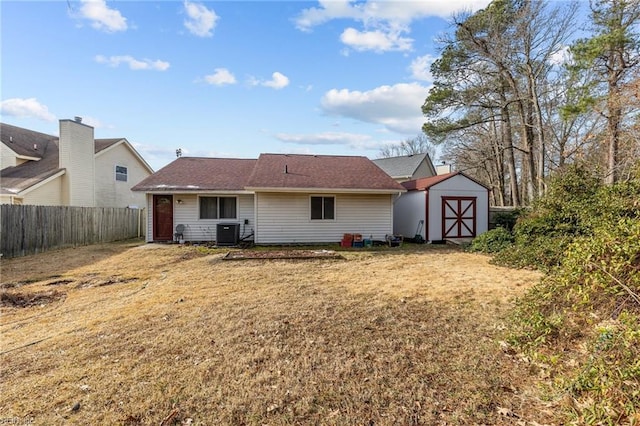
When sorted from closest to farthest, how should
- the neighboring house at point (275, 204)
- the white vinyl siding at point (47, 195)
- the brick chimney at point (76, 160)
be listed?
the neighboring house at point (275, 204) < the white vinyl siding at point (47, 195) < the brick chimney at point (76, 160)

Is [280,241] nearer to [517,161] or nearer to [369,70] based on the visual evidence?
[369,70]

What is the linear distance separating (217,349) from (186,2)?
25.0 ft

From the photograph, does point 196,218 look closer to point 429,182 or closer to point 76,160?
point 76,160

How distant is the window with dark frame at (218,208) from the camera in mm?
13227

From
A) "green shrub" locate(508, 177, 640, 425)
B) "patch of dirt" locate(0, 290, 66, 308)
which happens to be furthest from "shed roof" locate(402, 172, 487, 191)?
"patch of dirt" locate(0, 290, 66, 308)

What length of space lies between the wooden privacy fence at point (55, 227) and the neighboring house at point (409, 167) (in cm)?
1792

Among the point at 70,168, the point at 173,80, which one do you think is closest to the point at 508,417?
the point at 173,80

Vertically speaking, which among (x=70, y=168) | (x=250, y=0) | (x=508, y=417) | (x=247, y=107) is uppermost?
(x=250, y=0)

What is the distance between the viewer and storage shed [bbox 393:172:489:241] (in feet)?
44.8

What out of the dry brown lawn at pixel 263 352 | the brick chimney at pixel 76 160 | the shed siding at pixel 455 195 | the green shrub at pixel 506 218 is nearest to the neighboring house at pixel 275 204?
the shed siding at pixel 455 195

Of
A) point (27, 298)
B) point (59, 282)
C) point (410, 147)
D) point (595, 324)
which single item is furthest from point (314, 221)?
point (410, 147)

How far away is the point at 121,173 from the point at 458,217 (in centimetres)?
1908

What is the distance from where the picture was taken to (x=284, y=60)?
42.9 feet

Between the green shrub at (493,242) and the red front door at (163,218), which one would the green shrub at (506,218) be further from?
the red front door at (163,218)
